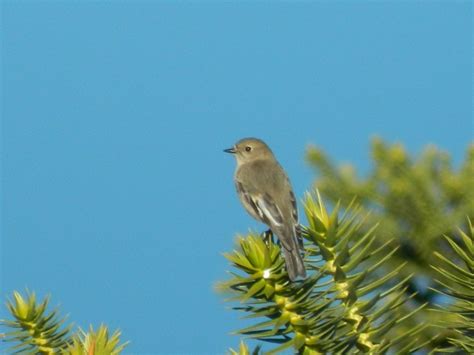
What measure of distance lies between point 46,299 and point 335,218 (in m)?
0.94

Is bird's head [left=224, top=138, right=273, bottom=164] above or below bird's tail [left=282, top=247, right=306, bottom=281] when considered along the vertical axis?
above

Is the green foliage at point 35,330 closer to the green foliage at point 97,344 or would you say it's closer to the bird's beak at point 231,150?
the green foliage at point 97,344

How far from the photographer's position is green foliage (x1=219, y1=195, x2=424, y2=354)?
2.04 m

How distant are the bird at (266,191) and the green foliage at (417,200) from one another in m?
1.71

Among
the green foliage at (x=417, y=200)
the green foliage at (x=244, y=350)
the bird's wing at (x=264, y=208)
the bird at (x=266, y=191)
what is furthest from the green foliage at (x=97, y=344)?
the green foliage at (x=417, y=200)

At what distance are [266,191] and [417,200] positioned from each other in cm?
334

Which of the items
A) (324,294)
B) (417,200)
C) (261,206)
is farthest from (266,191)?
(324,294)

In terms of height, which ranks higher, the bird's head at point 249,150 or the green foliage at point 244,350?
the bird's head at point 249,150

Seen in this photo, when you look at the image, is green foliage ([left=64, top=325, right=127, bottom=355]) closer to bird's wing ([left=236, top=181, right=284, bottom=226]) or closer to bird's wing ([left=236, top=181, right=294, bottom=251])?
bird's wing ([left=236, top=181, right=294, bottom=251])

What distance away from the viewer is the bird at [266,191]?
5279mm

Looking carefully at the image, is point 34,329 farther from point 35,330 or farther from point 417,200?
point 417,200

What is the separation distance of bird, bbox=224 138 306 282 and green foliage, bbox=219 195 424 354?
206cm

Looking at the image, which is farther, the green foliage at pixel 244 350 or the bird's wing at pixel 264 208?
the bird's wing at pixel 264 208

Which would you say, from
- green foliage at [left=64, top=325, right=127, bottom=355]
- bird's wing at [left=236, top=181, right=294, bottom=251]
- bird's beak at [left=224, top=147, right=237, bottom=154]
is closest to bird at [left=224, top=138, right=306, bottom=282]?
bird's wing at [left=236, top=181, right=294, bottom=251]
